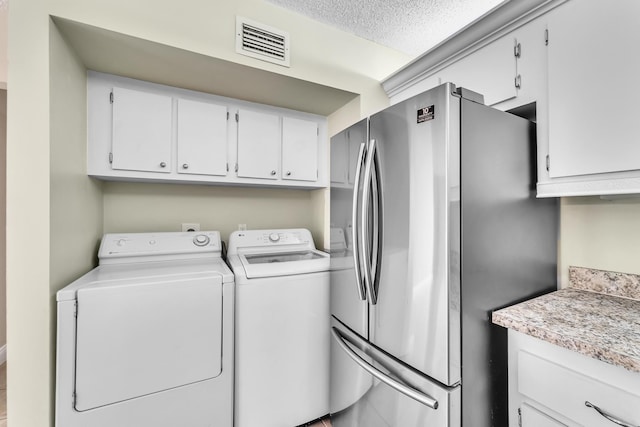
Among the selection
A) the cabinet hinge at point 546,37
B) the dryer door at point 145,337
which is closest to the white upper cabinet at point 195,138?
the dryer door at point 145,337

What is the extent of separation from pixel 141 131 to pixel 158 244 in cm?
77

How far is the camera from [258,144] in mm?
2129

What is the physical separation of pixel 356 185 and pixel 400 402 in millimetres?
968

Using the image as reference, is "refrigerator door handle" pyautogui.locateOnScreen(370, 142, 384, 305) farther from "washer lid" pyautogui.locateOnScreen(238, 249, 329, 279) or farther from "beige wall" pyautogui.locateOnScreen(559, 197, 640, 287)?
"beige wall" pyautogui.locateOnScreen(559, 197, 640, 287)

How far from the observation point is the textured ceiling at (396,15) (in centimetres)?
165

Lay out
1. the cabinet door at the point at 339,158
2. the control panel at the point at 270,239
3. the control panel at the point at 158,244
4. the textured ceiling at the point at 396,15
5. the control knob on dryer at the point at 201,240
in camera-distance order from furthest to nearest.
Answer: the control panel at the point at 270,239
the control knob on dryer at the point at 201,240
the control panel at the point at 158,244
the textured ceiling at the point at 396,15
the cabinet door at the point at 339,158

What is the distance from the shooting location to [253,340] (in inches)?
60.2

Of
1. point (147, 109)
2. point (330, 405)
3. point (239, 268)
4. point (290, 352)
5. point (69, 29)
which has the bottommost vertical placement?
point (330, 405)

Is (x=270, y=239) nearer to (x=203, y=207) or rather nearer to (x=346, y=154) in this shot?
(x=203, y=207)

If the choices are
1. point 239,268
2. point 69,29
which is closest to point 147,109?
point 69,29

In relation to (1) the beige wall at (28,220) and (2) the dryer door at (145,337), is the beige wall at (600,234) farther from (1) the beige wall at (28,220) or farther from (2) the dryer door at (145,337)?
(1) the beige wall at (28,220)

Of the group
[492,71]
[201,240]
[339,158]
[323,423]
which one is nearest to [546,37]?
[492,71]

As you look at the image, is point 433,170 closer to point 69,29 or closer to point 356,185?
point 356,185

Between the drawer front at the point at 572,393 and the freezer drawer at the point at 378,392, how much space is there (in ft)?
0.88
